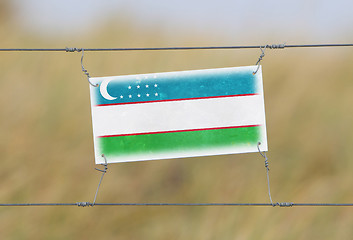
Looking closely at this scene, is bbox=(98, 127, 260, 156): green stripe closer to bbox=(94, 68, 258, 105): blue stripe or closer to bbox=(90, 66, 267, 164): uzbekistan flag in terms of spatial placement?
bbox=(90, 66, 267, 164): uzbekistan flag

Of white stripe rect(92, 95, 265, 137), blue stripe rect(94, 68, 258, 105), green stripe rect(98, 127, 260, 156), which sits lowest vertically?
green stripe rect(98, 127, 260, 156)

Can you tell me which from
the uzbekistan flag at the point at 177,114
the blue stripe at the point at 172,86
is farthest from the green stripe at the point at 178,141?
the blue stripe at the point at 172,86

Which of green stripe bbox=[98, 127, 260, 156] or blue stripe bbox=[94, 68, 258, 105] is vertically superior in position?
blue stripe bbox=[94, 68, 258, 105]

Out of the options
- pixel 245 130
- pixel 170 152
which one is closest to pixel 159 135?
pixel 170 152

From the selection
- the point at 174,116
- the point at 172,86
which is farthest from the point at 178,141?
the point at 172,86

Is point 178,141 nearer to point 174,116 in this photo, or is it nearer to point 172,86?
point 174,116

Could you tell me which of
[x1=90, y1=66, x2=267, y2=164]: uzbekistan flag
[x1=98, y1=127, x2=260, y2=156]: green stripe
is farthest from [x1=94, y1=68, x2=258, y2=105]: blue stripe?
[x1=98, y1=127, x2=260, y2=156]: green stripe

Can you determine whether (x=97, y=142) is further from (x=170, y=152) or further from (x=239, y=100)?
(x=239, y=100)
